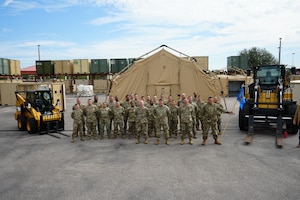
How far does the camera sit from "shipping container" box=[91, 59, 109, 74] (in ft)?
110

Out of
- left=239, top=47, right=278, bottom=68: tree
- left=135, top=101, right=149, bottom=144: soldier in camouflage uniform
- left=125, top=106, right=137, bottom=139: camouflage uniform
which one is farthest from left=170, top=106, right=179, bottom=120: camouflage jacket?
left=239, top=47, right=278, bottom=68: tree

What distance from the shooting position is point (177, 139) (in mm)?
9172

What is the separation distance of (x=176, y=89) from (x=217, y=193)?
8.95 meters

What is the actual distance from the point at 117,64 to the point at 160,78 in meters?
20.7

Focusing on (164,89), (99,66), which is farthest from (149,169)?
(99,66)

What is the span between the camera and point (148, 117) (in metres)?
9.31

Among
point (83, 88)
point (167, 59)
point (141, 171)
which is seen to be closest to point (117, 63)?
point (83, 88)

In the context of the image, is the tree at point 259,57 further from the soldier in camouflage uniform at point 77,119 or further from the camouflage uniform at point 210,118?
the soldier in camouflage uniform at point 77,119

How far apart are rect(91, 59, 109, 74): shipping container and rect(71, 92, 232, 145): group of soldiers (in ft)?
79.3

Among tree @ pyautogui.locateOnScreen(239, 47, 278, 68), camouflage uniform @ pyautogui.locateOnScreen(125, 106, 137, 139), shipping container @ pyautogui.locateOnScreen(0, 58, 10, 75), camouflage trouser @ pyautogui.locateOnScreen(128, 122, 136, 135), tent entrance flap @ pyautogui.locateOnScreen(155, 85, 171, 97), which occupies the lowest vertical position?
camouflage trouser @ pyautogui.locateOnScreen(128, 122, 136, 135)

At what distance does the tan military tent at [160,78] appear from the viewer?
1310cm

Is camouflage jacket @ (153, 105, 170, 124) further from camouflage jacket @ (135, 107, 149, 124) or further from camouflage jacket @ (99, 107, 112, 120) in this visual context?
camouflage jacket @ (99, 107, 112, 120)

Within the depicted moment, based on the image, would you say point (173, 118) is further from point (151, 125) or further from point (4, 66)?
point (4, 66)

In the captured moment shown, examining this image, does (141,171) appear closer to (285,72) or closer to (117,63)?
(285,72)
